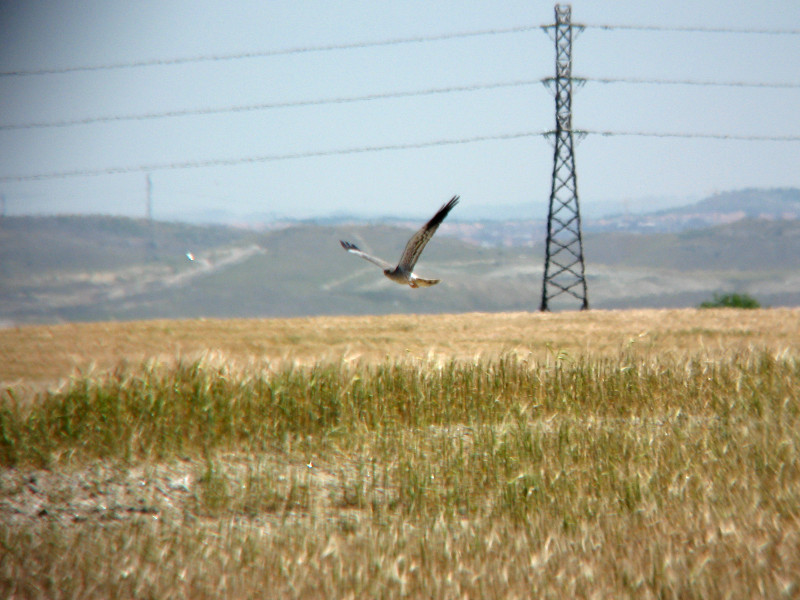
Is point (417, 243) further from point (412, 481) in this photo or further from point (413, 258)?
point (412, 481)

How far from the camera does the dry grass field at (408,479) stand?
4645mm

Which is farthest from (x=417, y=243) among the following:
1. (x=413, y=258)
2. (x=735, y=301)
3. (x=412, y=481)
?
(x=735, y=301)

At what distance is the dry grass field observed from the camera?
4.64m

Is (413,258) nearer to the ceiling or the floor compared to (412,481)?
nearer to the ceiling

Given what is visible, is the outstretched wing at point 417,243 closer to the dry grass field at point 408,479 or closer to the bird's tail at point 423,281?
the bird's tail at point 423,281

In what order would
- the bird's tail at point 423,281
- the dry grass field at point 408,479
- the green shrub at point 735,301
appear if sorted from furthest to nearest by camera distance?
the green shrub at point 735,301, the bird's tail at point 423,281, the dry grass field at point 408,479

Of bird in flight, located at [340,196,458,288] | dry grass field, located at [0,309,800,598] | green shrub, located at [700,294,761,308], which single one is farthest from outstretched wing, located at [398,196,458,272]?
green shrub, located at [700,294,761,308]

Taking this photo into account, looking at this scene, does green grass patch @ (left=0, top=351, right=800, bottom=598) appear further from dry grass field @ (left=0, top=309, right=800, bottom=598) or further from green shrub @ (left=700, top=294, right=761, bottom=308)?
green shrub @ (left=700, top=294, right=761, bottom=308)

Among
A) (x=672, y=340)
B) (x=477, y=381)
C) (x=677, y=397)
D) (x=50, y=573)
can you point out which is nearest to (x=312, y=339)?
(x=672, y=340)

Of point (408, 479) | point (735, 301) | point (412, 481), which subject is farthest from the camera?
point (735, 301)

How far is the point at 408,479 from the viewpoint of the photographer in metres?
7.10

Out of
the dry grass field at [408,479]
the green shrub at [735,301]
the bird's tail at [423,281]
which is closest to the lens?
the dry grass field at [408,479]

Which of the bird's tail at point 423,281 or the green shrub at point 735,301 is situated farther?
the green shrub at point 735,301

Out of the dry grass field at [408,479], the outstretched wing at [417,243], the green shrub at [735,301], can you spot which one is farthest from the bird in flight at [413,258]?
the green shrub at [735,301]
